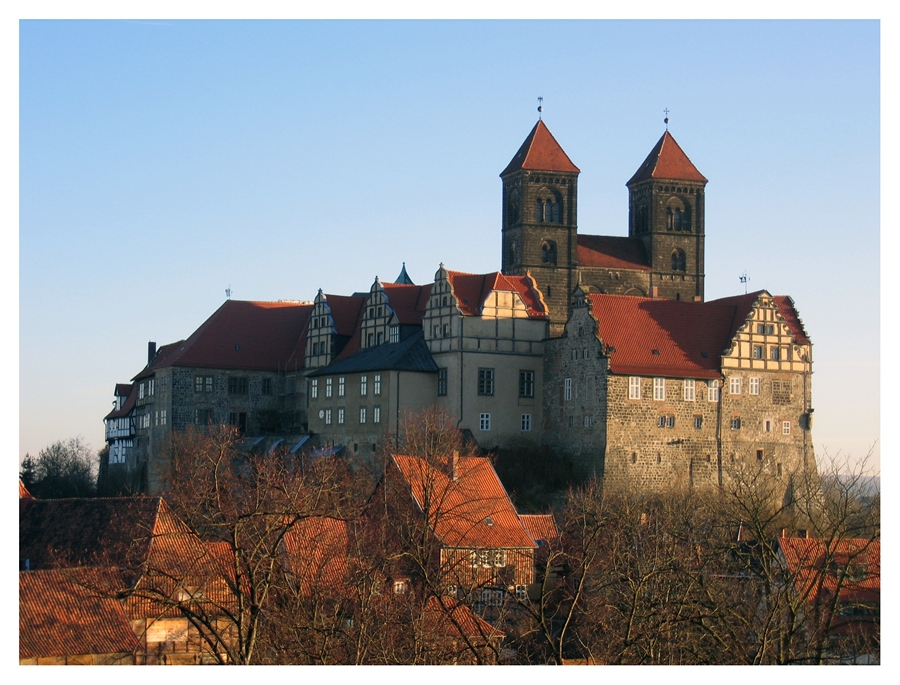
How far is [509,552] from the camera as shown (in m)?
45.2

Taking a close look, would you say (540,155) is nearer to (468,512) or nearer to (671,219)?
(671,219)

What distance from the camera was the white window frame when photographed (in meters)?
66.5

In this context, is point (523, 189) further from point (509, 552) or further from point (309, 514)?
point (309, 514)

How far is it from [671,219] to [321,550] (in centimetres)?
6039

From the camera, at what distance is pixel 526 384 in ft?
226

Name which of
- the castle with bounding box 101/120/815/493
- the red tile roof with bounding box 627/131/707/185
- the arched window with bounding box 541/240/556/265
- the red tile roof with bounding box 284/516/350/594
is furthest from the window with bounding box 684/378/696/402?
the red tile roof with bounding box 284/516/350/594

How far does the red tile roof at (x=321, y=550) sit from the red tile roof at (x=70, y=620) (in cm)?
347

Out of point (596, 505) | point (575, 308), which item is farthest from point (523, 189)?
point (596, 505)

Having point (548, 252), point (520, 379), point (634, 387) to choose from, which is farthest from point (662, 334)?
point (548, 252)

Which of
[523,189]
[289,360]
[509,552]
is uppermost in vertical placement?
[523,189]

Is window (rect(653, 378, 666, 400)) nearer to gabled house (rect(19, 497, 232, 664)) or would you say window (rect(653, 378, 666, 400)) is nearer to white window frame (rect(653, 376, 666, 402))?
white window frame (rect(653, 376, 666, 402))

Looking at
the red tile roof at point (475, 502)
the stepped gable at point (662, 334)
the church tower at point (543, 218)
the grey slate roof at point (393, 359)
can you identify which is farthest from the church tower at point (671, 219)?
the red tile roof at point (475, 502)

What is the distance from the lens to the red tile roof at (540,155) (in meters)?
88.4

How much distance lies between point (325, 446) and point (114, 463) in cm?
1730
